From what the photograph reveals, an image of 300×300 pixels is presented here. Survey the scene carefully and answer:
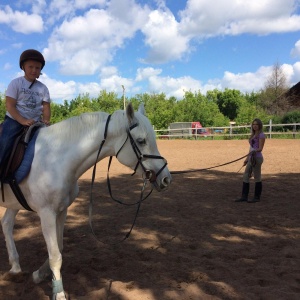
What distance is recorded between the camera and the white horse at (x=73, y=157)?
295cm

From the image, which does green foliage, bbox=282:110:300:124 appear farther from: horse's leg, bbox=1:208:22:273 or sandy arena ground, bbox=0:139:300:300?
horse's leg, bbox=1:208:22:273

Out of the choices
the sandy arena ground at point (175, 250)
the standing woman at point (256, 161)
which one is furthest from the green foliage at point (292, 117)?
the standing woman at point (256, 161)

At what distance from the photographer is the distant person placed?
3250 millimetres

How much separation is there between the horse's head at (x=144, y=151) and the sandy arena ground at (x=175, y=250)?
1.13 m

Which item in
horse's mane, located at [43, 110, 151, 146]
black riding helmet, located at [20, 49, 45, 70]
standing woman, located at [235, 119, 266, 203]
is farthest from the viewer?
standing woman, located at [235, 119, 266, 203]

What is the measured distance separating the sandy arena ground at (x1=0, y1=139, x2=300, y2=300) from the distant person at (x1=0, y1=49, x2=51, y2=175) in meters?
1.69

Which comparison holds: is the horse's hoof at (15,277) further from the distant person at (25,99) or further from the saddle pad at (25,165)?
the distant person at (25,99)

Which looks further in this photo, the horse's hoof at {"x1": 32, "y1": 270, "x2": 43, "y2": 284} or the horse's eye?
the horse's hoof at {"x1": 32, "y1": 270, "x2": 43, "y2": 284}

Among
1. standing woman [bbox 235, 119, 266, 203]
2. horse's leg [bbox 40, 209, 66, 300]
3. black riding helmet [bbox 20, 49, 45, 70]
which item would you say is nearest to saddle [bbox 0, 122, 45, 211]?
horse's leg [bbox 40, 209, 66, 300]

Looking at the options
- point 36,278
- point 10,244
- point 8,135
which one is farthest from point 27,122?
point 36,278

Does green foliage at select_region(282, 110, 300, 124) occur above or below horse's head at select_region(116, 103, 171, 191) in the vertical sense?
above

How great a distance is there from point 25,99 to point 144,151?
1477mm

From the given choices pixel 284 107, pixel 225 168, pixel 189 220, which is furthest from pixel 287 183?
pixel 284 107

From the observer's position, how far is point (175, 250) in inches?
176
